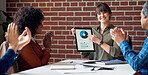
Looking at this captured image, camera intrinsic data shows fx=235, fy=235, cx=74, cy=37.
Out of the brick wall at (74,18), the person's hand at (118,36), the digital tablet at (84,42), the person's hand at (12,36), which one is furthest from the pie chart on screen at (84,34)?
the person's hand at (12,36)

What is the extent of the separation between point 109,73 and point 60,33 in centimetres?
209

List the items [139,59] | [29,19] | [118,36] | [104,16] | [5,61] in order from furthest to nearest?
[104,16], [29,19], [118,36], [139,59], [5,61]

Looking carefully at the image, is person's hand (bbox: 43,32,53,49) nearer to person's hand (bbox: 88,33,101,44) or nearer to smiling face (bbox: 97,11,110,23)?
person's hand (bbox: 88,33,101,44)

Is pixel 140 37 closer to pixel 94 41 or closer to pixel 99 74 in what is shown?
pixel 94 41

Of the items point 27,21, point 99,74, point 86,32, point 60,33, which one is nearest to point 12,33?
point 99,74

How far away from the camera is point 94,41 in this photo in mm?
3031

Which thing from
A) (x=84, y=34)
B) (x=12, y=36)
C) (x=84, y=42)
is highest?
(x=12, y=36)

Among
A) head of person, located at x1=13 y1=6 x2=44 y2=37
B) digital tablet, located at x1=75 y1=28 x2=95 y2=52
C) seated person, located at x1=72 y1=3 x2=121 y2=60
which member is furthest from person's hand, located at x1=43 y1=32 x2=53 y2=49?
seated person, located at x1=72 y1=3 x2=121 y2=60

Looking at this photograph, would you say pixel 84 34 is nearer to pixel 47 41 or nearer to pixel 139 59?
pixel 47 41

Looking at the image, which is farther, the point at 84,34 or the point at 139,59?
the point at 84,34

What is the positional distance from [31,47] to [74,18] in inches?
60.9

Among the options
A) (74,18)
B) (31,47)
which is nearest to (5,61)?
(31,47)

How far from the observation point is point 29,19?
250cm

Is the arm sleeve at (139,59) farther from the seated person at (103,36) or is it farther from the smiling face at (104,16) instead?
the smiling face at (104,16)
